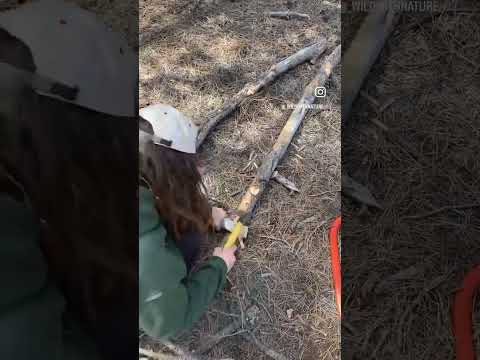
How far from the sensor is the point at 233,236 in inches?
23.8

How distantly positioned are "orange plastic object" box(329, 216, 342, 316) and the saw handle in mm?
140

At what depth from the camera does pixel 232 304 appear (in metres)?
0.60

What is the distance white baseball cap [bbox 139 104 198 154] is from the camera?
1.89 feet

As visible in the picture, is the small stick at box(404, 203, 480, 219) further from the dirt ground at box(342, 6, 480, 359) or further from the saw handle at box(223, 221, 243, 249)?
the saw handle at box(223, 221, 243, 249)

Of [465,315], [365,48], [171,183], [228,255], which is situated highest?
[365,48]

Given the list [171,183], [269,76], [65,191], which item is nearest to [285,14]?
[269,76]

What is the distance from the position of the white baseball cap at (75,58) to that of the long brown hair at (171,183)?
0.24ft

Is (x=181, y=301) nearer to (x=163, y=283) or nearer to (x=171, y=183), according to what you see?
(x=163, y=283)

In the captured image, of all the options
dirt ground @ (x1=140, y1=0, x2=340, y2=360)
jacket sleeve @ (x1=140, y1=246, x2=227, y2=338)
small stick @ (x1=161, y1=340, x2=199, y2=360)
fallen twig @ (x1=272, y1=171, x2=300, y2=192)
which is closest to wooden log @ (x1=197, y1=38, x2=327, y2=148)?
dirt ground @ (x1=140, y1=0, x2=340, y2=360)

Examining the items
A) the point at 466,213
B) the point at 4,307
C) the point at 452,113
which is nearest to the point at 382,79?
the point at 452,113

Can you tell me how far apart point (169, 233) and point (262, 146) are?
19 centimetres

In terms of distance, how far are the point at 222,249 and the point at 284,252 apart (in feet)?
0.30

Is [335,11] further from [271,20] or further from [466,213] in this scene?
[466,213]

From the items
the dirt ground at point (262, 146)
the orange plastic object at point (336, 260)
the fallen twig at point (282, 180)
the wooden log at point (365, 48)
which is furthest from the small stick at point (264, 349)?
the wooden log at point (365, 48)
